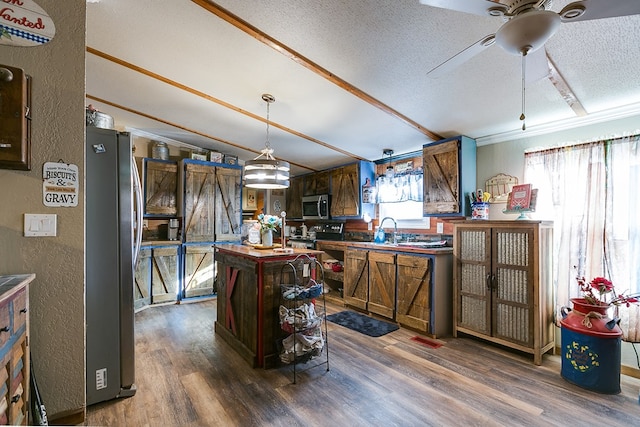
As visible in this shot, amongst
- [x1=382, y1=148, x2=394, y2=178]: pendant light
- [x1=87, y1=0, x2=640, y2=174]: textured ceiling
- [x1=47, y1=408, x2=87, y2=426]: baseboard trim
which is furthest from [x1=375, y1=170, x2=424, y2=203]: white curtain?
[x1=47, y1=408, x2=87, y2=426]: baseboard trim

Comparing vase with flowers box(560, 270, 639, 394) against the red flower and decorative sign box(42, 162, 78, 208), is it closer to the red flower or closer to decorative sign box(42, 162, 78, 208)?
the red flower

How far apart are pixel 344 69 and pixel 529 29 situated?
1.67m

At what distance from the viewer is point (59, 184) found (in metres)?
1.64

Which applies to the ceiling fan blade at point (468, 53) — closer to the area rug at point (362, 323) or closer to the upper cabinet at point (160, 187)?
the area rug at point (362, 323)

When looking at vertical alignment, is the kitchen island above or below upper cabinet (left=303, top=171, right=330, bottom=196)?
below

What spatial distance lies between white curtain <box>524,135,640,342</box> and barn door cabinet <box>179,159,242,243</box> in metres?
4.60

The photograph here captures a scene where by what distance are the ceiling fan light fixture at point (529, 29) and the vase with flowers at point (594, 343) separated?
7.64 feet

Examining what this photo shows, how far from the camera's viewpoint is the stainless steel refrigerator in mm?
2127

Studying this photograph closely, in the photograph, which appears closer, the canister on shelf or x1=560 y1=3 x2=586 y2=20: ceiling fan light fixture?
x1=560 y1=3 x2=586 y2=20: ceiling fan light fixture

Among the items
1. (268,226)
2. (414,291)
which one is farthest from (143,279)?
(414,291)

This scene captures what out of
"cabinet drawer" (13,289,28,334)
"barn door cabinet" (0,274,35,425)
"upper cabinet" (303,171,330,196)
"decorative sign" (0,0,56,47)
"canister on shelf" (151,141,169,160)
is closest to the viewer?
"barn door cabinet" (0,274,35,425)

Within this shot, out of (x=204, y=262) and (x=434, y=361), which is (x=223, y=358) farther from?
(x=204, y=262)

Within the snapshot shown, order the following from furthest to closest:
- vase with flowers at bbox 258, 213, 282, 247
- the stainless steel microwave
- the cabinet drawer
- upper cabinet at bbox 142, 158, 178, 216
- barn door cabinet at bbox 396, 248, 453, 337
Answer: the stainless steel microwave, upper cabinet at bbox 142, 158, 178, 216, barn door cabinet at bbox 396, 248, 453, 337, vase with flowers at bbox 258, 213, 282, 247, the cabinet drawer

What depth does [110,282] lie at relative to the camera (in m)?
2.20
